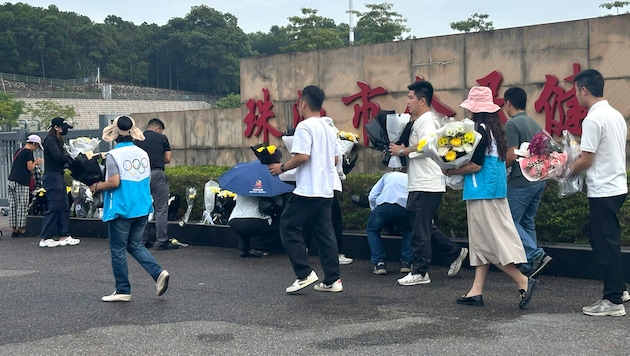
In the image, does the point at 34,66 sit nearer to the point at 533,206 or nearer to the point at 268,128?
the point at 268,128

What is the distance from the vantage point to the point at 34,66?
293 feet

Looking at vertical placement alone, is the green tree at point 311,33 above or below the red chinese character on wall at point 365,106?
above

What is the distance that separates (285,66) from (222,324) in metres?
7.85

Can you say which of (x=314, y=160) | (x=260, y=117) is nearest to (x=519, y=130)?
(x=314, y=160)

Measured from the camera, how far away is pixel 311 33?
7788 cm

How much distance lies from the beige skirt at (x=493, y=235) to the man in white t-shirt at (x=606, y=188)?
0.59 meters

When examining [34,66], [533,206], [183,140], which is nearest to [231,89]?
[34,66]

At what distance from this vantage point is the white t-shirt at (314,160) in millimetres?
6957

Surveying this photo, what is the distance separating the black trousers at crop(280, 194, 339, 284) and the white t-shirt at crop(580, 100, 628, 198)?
7.28ft

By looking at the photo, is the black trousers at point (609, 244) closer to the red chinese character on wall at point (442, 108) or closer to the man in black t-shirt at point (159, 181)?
the red chinese character on wall at point (442, 108)

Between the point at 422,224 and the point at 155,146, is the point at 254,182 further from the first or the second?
the point at 422,224

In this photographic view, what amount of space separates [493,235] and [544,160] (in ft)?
2.17

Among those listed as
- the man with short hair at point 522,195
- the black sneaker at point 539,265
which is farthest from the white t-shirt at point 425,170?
the black sneaker at point 539,265

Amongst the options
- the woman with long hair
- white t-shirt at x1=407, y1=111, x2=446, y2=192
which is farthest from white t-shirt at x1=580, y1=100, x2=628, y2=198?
the woman with long hair
